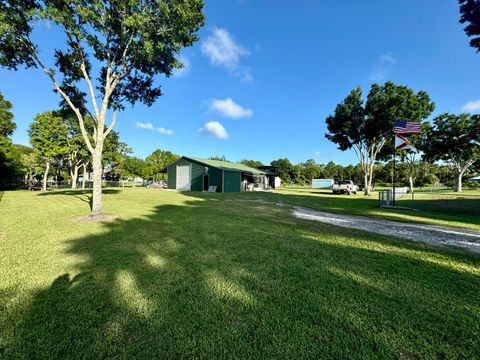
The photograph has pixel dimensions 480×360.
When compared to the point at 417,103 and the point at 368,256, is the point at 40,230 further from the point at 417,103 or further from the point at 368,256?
the point at 417,103

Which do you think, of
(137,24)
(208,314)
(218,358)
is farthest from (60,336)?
(137,24)

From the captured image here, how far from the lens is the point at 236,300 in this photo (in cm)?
245

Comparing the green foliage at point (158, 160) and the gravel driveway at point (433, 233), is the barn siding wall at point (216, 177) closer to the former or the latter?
the gravel driveway at point (433, 233)

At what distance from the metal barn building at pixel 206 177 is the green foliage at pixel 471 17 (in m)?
20.1

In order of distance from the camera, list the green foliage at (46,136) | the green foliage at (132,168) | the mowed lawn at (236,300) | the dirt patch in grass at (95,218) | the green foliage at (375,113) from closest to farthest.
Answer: the mowed lawn at (236,300) < the dirt patch in grass at (95,218) < the green foliage at (46,136) < the green foliage at (375,113) < the green foliage at (132,168)

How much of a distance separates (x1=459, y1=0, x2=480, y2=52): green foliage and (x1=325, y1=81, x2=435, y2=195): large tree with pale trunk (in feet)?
34.5

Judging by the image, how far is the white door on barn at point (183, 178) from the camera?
87.7 ft

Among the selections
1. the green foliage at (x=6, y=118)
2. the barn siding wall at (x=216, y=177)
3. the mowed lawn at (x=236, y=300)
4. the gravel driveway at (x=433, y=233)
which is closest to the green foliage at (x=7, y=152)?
the green foliage at (x=6, y=118)

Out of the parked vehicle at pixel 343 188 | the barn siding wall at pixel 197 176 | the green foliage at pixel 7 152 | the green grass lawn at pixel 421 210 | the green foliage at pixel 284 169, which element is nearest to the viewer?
the green grass lawn at pixel 421 210

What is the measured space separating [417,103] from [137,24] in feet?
80.2

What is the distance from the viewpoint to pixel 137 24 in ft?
22.4

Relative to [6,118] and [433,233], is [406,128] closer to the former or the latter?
[433,233]

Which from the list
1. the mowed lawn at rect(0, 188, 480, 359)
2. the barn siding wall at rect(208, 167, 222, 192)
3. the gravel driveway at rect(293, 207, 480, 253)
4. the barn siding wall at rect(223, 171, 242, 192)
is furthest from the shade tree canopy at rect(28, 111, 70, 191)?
the gravel driveway at rect(293, 207, 480, 253)

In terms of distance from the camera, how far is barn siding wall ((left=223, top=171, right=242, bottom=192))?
24620 millimetres
